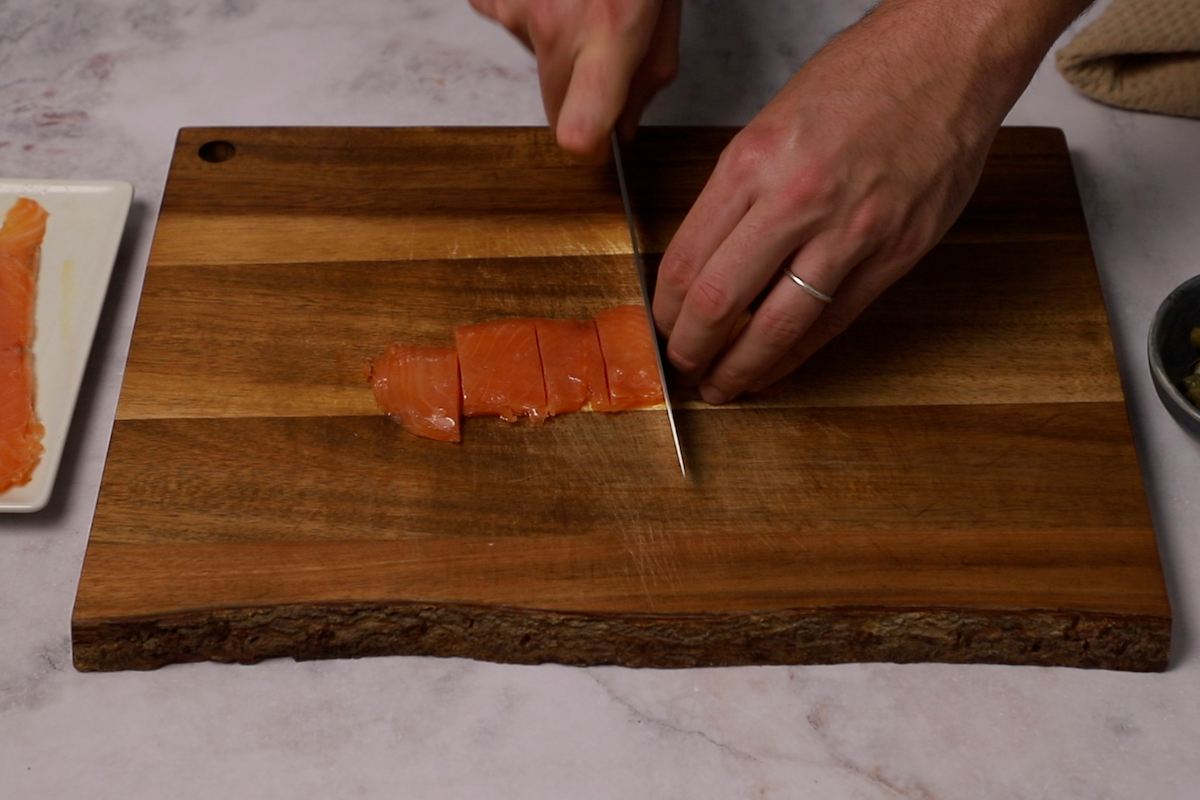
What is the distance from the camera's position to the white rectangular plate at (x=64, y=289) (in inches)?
94.8

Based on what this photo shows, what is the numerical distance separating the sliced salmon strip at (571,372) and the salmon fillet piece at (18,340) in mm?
987

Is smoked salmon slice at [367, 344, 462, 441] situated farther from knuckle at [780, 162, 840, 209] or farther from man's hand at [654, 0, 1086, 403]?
knuckle at [780, 162, 840, 209]

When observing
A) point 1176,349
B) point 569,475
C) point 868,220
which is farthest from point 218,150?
point 1176,349

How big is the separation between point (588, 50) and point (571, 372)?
0.61m

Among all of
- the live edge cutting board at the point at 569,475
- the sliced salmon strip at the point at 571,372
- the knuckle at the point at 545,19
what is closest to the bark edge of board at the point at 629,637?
the live edge cutting board at the point at 569,475

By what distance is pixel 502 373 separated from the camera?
96.7 inches

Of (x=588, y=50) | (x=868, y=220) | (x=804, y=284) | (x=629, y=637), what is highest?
(x=588, y=50)

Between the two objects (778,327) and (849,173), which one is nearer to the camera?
(849,173)

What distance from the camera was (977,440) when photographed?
246cm

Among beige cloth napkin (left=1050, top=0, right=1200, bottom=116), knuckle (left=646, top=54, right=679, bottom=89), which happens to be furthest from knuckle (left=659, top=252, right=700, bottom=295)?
beige cloth napkin (left=1050, top=0, right=1200, bottom=116)

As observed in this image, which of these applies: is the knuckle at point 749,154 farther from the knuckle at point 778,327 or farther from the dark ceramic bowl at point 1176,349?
the dark ceramic bowl at point 1176,349

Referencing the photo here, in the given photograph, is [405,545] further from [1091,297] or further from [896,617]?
[1091,297]

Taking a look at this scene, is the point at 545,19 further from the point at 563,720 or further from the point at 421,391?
the point at 563,720

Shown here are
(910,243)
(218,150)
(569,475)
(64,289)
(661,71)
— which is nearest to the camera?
(910,243)
